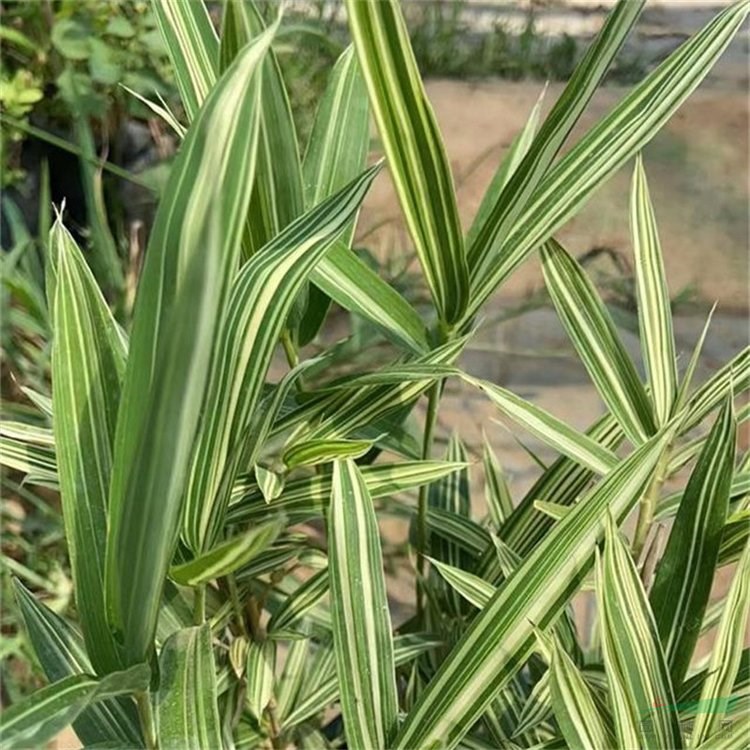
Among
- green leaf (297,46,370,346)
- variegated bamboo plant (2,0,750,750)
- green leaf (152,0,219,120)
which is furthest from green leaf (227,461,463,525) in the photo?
green leaf (152,0,219,120)

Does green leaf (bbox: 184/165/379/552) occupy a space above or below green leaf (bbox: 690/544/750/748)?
above

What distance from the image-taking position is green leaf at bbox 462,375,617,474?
0.57 m

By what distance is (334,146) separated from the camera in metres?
0.59

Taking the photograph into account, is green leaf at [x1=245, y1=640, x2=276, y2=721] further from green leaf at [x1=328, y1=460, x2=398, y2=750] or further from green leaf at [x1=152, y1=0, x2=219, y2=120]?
green leaf at [x1=152, y1=0, x2=219, y2=120]

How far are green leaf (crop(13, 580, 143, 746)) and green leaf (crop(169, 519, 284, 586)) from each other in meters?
0.09

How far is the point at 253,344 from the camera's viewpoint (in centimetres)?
43

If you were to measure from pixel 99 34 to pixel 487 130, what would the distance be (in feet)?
2.27

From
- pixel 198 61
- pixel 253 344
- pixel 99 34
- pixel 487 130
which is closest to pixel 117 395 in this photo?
pixel 253 344

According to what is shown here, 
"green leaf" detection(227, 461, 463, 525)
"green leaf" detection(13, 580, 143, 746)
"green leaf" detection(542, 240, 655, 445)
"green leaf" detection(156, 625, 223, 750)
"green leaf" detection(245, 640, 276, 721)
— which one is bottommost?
"green leaf" detection(245, 640, 276, 721)

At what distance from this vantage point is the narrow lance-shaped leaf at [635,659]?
0.45m

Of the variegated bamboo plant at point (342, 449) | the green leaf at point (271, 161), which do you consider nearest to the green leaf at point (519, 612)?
the variegated bamboo plant at point (342, 449)

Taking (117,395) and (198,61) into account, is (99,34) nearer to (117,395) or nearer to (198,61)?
(198,61)

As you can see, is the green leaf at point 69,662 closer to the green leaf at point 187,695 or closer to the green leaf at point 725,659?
the green leaf at point 187,695

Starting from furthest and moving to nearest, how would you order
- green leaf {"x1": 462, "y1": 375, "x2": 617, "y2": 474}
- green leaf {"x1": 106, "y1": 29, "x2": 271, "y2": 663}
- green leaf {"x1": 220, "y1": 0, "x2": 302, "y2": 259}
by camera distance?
green leaf {"x1": 462, "y1": 375, "x2": 617, "y2": 474} → green leaf {"x1": 220, "y1": 0, "x2": 302, "y2": 259} → green leaf {"x1": 106, "y1": 29, "x2": 271, "y2": 663}
